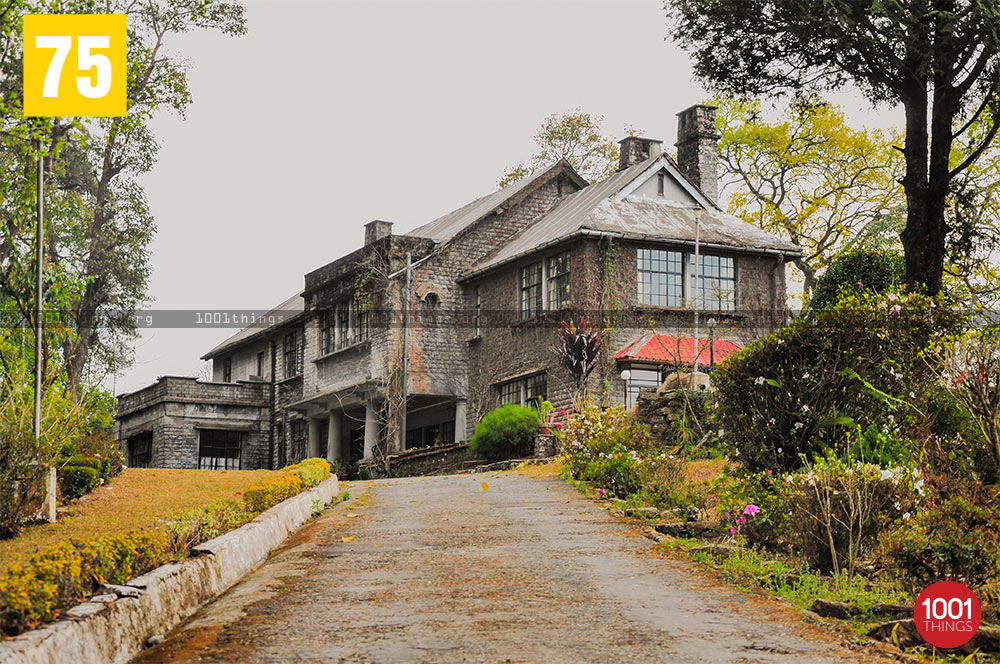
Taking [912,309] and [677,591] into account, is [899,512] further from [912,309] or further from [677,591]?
[912,309]

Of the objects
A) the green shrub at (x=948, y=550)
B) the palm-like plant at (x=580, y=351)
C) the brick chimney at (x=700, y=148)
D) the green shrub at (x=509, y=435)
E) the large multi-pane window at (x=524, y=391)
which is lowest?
the green shrub at (x=948, y=550)

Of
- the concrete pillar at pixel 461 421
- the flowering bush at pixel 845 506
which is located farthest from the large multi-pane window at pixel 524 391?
the flowering bush at pixel 845 506

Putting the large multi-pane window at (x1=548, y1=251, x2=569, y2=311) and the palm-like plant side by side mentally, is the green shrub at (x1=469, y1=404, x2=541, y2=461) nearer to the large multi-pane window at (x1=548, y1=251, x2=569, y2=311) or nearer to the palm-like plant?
the palm-like plant

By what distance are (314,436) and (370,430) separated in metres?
6.10

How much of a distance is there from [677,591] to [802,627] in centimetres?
144

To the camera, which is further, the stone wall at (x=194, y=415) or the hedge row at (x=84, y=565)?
the stone wall at (x=194, y=415)

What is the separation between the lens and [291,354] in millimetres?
42719

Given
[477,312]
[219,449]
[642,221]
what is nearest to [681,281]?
[642,221]

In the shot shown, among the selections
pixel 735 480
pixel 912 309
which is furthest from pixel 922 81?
pixel 735 480

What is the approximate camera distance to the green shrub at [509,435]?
27297 mm

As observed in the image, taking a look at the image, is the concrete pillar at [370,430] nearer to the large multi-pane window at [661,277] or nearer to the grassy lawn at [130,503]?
the large multi-pane window at [661,277]

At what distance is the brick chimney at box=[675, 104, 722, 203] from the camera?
34.8m

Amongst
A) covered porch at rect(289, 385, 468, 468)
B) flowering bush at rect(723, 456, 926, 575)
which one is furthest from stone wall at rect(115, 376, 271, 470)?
flowering bush at rect(723, 456, 926, 575)

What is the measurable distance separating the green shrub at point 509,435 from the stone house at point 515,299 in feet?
6.82
